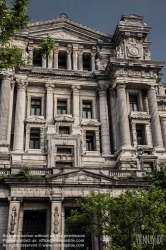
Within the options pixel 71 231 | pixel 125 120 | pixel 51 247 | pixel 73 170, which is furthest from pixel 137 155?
pixel 51 247

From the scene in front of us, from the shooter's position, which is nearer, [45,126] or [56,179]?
[56,179]

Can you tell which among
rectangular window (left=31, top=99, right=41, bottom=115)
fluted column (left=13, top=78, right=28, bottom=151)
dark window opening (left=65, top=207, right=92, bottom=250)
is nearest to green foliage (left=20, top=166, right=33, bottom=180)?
dark window opening (left=65, top=207, right=92, bottom=250)

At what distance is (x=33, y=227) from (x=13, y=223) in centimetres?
265

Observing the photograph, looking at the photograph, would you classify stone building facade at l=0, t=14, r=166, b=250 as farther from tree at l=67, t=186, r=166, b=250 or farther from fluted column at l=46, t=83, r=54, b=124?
tree at l=67, t=186, r=166, b=250

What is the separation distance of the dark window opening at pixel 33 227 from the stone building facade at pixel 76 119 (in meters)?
0.09

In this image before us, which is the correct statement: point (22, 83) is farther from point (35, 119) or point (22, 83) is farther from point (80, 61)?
point (80, 61)

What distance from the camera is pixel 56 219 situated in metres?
24.5

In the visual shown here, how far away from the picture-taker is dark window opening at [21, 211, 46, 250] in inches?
981

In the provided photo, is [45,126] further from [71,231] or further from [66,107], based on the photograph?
[71,231]

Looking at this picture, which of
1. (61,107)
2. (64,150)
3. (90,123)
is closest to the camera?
(64,150)

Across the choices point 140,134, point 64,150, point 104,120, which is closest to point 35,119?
point 64,150

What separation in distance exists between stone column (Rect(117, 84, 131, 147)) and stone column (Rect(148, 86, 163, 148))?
3.11 metres

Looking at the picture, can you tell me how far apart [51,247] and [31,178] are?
5.76 m

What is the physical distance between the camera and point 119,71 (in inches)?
1467
